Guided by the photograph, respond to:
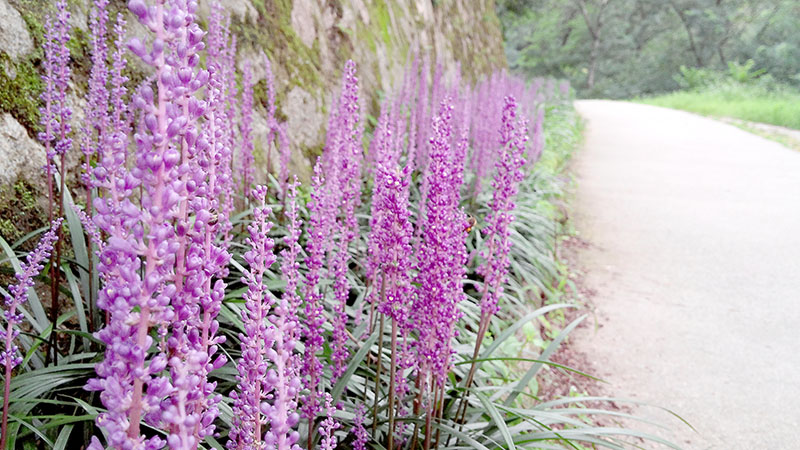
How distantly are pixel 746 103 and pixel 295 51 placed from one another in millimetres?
22568

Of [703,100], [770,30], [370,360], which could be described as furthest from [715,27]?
[370,360]

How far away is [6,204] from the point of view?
2.34 m

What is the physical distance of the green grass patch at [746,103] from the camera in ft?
59.9

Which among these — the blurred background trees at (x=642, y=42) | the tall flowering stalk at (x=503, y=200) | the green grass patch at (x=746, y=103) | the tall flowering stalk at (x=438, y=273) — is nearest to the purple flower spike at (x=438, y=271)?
the tall flowering stalk at (x=438, y=273)

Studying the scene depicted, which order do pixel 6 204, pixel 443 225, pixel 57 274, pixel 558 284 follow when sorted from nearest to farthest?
pixel 443 225 < pixel 57 274 < pixel 6 204 < pixel 558 284

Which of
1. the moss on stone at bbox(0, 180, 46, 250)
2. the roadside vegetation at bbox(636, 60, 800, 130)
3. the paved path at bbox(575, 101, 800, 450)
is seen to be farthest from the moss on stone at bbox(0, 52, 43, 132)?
the roadside vegetation at bbox(636, 60, 800, 130)

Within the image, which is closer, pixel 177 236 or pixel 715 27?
pixel 177 236

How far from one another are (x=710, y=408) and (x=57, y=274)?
370cm

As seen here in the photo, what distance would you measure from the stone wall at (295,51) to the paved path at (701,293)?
3.15 metres

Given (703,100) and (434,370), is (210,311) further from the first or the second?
(703,100)

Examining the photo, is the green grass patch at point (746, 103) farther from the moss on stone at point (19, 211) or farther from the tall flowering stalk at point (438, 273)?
the moss on stone at point (19, 211)

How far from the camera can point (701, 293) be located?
16.8 feet

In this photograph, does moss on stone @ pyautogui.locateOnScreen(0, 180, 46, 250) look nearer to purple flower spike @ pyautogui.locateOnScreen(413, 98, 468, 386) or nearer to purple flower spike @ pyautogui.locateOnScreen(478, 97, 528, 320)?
purple flower spike @ pyautogui.locateOnScreen(413, 98, 468, 386)

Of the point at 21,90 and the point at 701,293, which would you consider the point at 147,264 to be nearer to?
the point at 21,90
